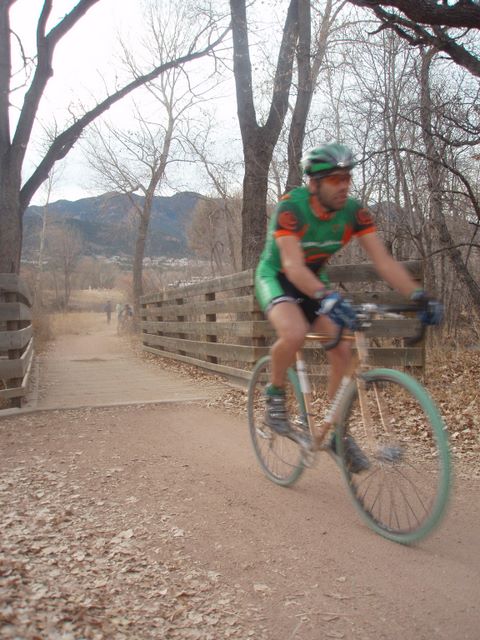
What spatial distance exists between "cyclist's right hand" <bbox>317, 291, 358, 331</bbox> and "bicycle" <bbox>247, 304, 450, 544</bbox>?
0.04 metres

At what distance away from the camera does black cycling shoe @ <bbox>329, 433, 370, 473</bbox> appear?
3.07 metres

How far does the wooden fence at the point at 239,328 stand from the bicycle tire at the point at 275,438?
2.76 m

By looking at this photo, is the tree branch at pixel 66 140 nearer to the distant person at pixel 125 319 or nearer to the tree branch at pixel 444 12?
the tree branch at pixel 444 12

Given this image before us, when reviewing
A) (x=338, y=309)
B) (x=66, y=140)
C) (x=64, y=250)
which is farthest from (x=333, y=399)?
(x=64, y=250)

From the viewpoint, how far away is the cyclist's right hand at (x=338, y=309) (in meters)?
2.85

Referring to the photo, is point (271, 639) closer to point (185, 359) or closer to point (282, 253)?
point (282, 253)

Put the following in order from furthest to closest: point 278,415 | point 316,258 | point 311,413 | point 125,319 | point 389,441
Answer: point 125,319
point 278,415
point 311,413
point 316,258
point 389,441

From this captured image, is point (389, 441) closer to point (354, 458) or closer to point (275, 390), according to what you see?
point (354, 458)

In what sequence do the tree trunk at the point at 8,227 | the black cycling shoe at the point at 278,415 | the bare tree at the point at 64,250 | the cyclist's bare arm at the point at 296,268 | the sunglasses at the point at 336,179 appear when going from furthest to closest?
the bare tree at the point at 64,250 → the tree trunk at the point at 8,227 → the black cycling shoe at the point at 278,415 → the sunglasses at the point at 336,179 → the cyclist's bare arm at the point at 296,268

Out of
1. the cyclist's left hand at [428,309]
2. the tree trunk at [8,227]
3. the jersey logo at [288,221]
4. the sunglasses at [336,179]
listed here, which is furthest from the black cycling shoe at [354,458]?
the tree trunk at [8,227]

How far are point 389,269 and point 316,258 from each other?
491 mm

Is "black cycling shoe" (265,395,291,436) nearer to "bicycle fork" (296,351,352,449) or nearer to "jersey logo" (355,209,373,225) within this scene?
"bicycle fork" (296,351,352,449)

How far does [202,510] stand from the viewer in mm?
3529

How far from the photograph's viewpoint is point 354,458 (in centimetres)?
311
